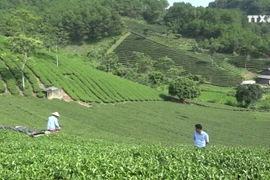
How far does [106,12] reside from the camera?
121438 mm

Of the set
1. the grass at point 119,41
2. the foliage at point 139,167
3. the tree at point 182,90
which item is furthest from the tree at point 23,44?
the grass at point 119,41

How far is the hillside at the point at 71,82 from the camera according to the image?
42.3 m

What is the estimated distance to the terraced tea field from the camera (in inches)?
3622

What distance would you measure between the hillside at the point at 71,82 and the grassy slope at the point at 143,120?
2.40 m

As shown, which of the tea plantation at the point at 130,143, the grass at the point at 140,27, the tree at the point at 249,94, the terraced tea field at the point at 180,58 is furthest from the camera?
the grass at the point at 140,27

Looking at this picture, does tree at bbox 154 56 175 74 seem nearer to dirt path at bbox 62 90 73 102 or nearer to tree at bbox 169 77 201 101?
tree at bbox 169 77 201 101

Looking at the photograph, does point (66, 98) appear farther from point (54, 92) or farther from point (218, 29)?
point (218, 29)

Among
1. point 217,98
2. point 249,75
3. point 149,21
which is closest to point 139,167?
point 217,98

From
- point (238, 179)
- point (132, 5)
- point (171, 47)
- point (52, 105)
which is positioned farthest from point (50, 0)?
point (238, 179)

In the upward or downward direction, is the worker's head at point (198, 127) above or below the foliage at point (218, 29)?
below

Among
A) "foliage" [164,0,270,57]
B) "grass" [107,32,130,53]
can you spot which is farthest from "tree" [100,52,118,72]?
"foliage" [164,0,270,57]

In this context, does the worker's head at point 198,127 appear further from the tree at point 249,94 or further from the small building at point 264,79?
the small building at point 264,79

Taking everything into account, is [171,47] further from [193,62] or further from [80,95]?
[80,95]

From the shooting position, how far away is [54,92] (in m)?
42.0
